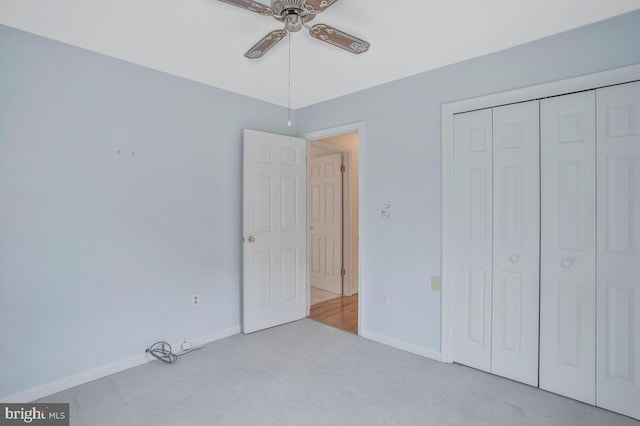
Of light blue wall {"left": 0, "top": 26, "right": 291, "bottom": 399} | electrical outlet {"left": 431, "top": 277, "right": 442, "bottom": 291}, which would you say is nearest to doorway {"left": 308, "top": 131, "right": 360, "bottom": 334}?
light blue wall {"left": 0, "top": 26, "right": 291, "bottom": 399}

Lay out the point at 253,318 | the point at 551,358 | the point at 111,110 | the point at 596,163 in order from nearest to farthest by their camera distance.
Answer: the point at 596,163 → the point at 551,358 → the point at 111,110 → the point at 253,318

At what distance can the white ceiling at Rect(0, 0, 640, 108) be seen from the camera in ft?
6.59

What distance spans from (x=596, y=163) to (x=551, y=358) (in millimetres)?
1376

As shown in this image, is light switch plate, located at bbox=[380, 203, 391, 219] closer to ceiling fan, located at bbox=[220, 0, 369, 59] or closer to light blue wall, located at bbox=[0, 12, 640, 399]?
light blue wall, located at bbox=[0, 12, 640, 399]

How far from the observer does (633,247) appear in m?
2.04

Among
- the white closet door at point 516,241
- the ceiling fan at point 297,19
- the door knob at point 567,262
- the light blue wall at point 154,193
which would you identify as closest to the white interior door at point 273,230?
the light blue wall at point 154,193

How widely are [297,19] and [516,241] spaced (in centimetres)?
216

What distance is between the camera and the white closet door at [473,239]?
261cm

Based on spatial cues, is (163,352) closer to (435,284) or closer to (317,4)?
(435,284)

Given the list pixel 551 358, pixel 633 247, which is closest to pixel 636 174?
pixel 633 247

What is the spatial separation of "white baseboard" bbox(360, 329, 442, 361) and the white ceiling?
2.46 metres

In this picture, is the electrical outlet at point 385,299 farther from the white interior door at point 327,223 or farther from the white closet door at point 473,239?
the white interior door at point 327,223

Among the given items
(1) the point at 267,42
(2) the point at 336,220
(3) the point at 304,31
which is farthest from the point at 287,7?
(2) the point at 336,220

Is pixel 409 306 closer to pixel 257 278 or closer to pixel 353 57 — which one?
pixel 257 278
